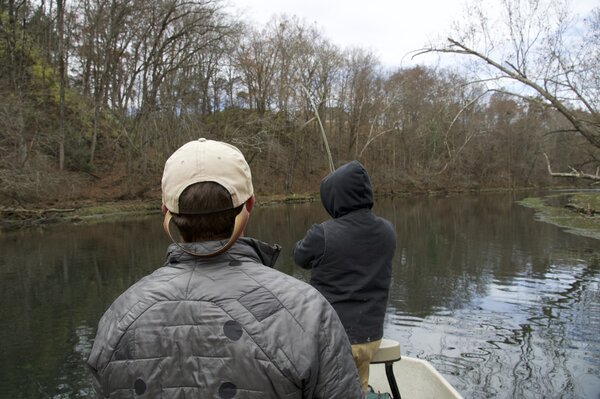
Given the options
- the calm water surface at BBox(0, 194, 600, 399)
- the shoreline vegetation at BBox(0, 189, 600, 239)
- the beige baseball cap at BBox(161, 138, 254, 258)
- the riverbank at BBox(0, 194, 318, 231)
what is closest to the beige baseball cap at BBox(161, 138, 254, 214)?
the beige baseball cap at BBox(161, 138, 254, 258)

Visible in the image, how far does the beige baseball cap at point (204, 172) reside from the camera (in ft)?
4.13

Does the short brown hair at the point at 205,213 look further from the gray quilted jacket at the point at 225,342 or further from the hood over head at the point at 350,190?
the hood over head at the point at 350,190

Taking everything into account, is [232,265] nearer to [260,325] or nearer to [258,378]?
[260,325]

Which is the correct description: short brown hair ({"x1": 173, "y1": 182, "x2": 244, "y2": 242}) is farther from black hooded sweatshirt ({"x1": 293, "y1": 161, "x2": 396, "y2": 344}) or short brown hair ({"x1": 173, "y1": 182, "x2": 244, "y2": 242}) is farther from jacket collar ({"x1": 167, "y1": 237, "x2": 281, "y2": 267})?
black hooded sweatshirt ({"x1": 293, "y1": 161, "x2": 396, "y2": 344})

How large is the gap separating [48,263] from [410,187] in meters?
39.3

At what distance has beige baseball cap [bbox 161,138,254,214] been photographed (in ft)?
4.13

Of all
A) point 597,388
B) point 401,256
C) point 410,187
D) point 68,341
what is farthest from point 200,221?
point 410,187

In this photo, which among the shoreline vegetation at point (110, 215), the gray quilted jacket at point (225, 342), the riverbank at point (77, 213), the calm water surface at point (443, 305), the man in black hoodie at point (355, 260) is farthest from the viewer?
the riverbank at point (77, 213)

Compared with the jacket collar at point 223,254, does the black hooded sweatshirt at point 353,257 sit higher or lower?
lower

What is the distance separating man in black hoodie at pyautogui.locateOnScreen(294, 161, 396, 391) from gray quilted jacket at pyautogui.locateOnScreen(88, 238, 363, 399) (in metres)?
1.51

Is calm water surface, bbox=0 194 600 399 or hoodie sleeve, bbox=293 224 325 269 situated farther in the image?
calm water surface, bbox=0 194 600 399

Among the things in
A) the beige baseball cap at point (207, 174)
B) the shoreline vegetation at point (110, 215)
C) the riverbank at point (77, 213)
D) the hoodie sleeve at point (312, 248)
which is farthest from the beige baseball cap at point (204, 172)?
the riverbank at point (77, 213)

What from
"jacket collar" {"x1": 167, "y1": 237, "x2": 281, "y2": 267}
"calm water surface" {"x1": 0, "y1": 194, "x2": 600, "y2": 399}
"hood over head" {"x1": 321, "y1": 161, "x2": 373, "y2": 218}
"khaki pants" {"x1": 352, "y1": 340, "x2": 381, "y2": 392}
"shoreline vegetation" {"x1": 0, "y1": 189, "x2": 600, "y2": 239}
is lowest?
"calm water surface" {"x1": 0, "y1": 194, "x2": 600, "y2": 399}

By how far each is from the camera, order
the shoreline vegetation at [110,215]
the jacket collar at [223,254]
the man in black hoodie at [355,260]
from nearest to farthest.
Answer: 1. the jacket collar at [223,254]
2. the man in black hoodie at [355,260]
3. the shoreline vegetation at [110,215]
